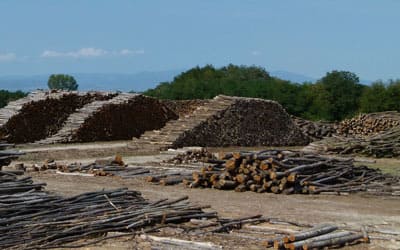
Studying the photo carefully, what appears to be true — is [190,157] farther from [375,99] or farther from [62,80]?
[62,80]

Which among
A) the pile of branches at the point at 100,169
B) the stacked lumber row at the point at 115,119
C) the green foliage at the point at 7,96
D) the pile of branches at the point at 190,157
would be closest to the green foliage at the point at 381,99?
the stacked lumber row at the point at 115,119

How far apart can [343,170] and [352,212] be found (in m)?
4.26

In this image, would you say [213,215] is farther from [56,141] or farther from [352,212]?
[56,141]

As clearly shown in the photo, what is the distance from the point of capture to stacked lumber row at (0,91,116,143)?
32188 mm

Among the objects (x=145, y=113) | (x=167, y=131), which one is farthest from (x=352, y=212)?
(x=145, y=113)

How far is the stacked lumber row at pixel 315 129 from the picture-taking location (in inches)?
1430

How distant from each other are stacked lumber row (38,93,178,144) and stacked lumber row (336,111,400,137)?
26.1 ft

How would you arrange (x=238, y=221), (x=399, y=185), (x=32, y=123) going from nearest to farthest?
(x=238, y=221), (x=399, y=185), (x=32, y=123)

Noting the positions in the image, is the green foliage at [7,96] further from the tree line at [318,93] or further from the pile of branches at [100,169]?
the pile of branches at [100,169]

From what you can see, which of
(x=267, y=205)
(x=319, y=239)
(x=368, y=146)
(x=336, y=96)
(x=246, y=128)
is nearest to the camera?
(x=319, y=239)

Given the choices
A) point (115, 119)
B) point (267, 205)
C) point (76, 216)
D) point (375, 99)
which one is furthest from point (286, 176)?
point (375, 99)

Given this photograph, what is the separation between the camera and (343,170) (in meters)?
18.5

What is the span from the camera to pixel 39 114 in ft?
109

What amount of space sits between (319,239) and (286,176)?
6705mm
